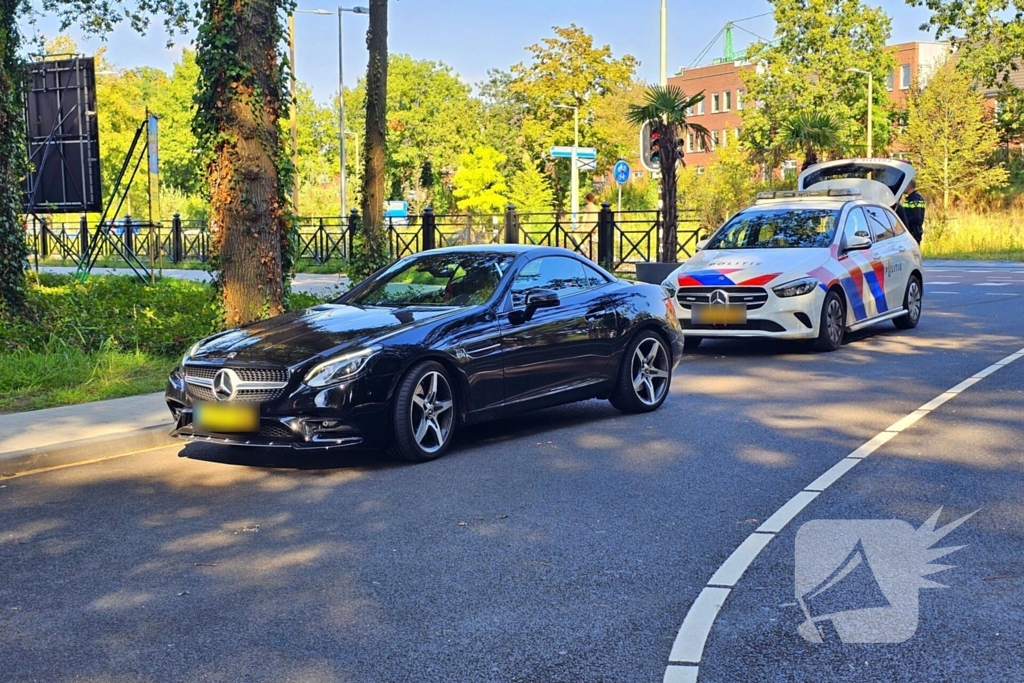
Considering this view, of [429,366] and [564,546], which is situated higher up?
[429,366]

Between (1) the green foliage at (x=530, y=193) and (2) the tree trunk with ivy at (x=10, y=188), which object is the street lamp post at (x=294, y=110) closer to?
(2) the tree trunk with ivy at (x=10, y=188)

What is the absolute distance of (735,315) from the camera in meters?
13.2

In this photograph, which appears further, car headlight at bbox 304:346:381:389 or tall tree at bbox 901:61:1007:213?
tall tree at bbox 901:61:1007:213

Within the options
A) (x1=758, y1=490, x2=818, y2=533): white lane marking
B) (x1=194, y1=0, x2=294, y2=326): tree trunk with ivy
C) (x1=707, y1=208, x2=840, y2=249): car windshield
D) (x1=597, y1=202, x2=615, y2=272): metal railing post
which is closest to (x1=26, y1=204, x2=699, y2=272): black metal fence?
(x1=597, y1=202, x2=615, y2=272): metal railing post

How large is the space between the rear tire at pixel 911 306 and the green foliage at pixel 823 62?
161ft

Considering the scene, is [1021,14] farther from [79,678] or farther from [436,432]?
[79,678]

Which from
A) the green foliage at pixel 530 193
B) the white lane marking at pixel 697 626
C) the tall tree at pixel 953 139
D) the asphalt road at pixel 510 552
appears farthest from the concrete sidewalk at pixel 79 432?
the tall tree at pixel 953 139

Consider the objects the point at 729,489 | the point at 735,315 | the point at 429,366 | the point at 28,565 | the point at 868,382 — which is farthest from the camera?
the point at 735,315

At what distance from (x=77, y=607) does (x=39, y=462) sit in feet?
11.2

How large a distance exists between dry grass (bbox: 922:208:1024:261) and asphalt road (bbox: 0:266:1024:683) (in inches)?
1160

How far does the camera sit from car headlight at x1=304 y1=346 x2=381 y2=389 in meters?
7.48

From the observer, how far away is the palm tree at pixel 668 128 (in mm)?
22484

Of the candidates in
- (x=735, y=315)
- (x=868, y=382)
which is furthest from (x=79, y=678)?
(x=735, y=315)

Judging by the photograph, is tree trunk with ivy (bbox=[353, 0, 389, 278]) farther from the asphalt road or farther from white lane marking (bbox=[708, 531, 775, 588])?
white lane marking (bbox=[708, 531, 775, 588])
